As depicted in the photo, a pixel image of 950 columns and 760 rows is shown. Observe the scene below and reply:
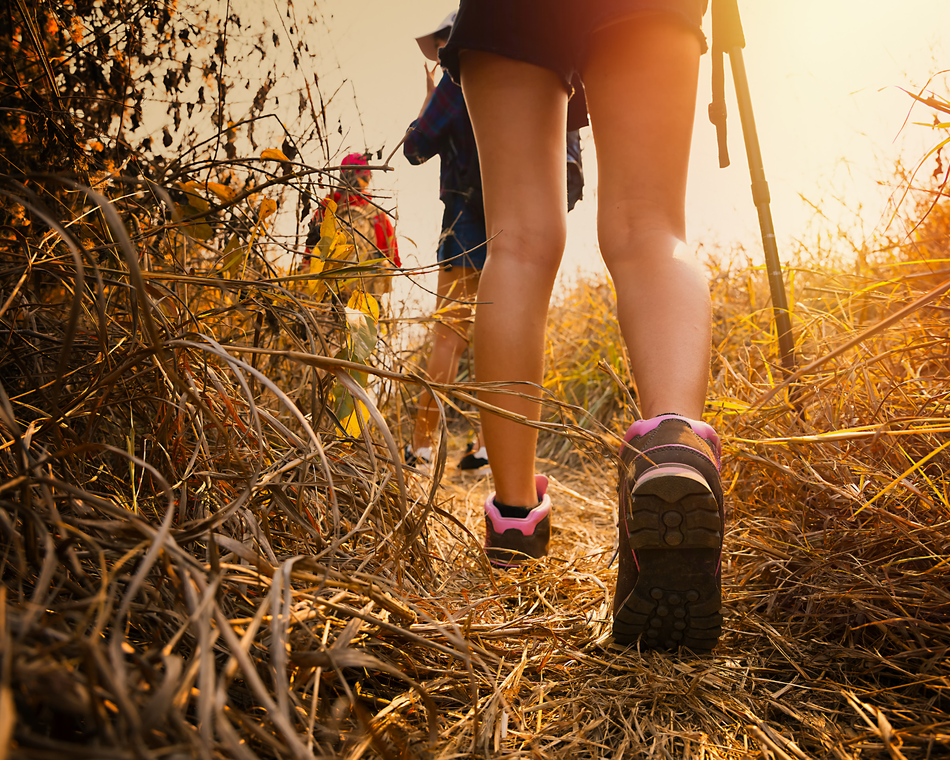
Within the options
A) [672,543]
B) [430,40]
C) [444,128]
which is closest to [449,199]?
[444,128]

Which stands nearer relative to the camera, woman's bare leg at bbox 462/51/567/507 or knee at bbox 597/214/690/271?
knee at bbox 597/214/690/271

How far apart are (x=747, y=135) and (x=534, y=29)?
0.78 meters

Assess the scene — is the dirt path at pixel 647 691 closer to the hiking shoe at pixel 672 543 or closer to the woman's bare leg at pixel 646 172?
the hiking shoe at pixel 672 543

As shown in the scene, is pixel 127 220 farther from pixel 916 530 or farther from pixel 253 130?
pixel 916 530

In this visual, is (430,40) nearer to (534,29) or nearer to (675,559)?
(534,29)

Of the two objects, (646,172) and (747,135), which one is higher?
(747,135)

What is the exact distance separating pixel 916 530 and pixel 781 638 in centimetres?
20

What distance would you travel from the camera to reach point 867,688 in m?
0.60

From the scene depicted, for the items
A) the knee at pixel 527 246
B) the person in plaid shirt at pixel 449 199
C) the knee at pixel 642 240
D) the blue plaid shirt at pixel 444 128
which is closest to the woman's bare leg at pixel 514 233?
the knee at pixel 527 246

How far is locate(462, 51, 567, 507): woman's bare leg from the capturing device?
95 centimetres

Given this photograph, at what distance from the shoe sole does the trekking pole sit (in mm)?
430

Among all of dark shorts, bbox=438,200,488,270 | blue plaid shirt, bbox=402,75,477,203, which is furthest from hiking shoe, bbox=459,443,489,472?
blue plaid shirt, bbox=402,75,477,203

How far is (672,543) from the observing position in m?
0.62

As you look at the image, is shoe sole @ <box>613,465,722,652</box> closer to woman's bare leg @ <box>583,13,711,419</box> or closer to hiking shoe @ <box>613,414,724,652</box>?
hiking shoe @ <box>613,414,724,652</box>
